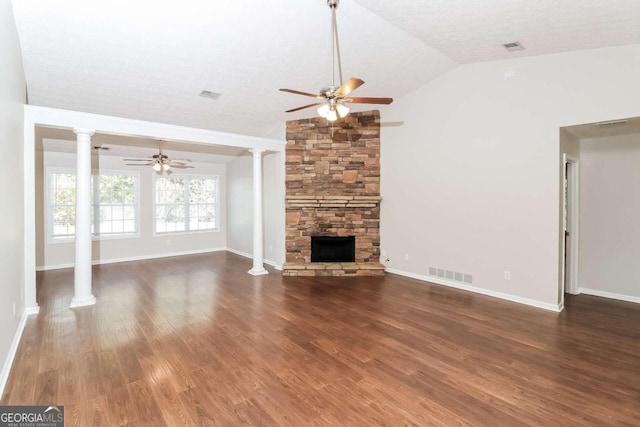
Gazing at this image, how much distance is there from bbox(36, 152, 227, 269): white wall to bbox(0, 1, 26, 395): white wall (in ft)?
12.8

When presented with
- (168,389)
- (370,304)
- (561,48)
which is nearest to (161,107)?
(168,389)

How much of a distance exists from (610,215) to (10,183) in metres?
7.53

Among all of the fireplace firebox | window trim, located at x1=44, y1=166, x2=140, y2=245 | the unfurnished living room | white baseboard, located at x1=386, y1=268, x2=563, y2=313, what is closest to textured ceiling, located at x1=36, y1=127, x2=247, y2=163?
the unfurnished living room

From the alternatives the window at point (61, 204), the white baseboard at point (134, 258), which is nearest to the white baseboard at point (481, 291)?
the white baseboard at point (134, 258)

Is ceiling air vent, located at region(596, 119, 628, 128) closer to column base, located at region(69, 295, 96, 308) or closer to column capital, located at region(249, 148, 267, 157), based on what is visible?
column capital, located at region(249, 148, 267, 157)

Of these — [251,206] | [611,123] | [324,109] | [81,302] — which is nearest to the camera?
[324,109]

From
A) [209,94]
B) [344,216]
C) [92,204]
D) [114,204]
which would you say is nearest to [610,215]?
[344,216]

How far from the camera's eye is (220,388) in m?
2.48

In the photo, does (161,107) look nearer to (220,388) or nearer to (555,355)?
(220,388)

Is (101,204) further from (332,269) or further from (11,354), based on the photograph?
(332,269)

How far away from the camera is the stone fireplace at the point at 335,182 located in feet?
20.7

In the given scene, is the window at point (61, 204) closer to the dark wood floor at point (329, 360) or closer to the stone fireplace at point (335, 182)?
the dark wood floor at point (329, 360)

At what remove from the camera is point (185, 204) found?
28.4 ft

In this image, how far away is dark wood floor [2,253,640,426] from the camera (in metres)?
2.21
